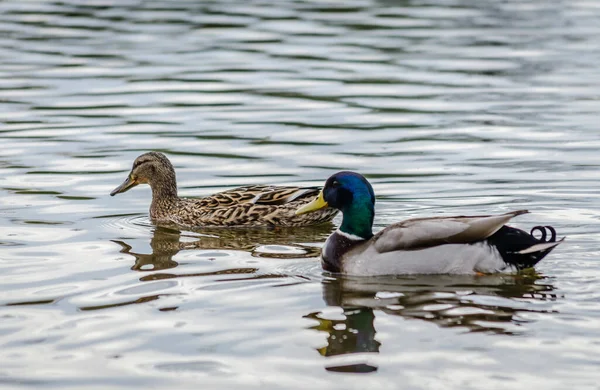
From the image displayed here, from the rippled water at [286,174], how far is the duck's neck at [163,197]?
0.18 m

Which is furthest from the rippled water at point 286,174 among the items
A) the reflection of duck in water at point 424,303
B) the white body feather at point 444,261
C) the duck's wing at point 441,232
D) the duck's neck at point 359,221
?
the duck's neck at point 359,221

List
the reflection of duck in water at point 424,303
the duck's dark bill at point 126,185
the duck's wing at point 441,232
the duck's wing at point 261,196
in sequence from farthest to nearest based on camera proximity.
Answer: the duck's dark bill at point 126,185 → the duck's wing at point 261,196 → the duck's wing at point 441,232 → the reflection of duck in water at point 424,303

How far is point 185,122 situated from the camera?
57.9ft

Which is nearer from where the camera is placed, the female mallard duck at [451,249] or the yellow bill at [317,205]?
the female mallard duck at [451,249]

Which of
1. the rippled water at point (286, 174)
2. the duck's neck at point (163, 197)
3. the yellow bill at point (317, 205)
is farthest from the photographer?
the duck's neck at point (163, 197)

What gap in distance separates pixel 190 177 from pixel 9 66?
8029 millimetres

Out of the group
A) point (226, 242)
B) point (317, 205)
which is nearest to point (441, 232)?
point (317, 205)

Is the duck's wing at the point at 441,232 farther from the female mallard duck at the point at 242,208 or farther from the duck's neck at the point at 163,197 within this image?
the duck's neck at the point at 163,197

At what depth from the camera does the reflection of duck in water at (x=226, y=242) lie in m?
11.2

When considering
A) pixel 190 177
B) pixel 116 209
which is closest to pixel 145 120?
pixel 190 177

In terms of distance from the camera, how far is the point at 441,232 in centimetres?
998

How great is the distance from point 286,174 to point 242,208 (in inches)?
84.7

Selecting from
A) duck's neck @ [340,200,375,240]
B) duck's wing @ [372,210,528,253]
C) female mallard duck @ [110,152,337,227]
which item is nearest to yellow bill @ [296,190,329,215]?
duck's neck @ [340,200,375,240]

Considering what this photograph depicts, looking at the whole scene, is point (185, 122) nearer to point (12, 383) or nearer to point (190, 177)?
point (190, 177)
